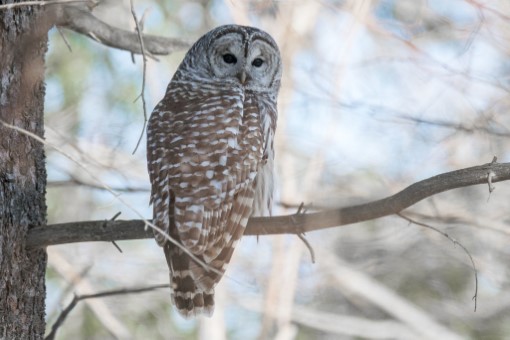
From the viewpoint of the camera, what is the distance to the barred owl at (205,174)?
3553 mm

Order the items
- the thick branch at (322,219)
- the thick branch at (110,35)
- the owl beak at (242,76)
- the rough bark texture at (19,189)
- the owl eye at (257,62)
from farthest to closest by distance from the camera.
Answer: the owl eye at (257,62) → the owl beak at (242,76) → the thick branch at (110,35) → the rough bark texture at (19,189) → the thick branch at (322,219)

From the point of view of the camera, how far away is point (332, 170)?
24.9ft

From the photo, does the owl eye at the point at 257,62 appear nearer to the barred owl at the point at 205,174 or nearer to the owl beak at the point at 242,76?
the owl beak at the point at 242,76

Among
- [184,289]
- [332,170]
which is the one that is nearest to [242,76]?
[184,289]

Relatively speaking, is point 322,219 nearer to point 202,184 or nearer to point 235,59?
point 202,184

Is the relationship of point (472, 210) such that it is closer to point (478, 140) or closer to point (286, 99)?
point (478, 140)

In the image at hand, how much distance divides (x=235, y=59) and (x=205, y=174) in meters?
1.34

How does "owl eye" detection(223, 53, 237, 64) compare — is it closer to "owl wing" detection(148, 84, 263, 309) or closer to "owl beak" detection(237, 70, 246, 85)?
"owl beak" detection(237, 70, 246, 85)

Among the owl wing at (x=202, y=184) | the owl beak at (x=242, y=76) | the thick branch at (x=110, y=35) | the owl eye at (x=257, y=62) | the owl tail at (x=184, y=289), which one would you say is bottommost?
the owl tail at (x=184, y=289)

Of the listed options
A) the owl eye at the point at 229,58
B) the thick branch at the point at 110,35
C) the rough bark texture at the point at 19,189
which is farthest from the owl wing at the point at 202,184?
the owl eye at the point at 229,58

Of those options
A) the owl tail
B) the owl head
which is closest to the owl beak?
the owl head

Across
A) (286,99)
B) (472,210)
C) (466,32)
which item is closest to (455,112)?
(466,32)

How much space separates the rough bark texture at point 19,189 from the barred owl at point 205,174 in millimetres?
499

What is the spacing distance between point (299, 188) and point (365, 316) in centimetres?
242
